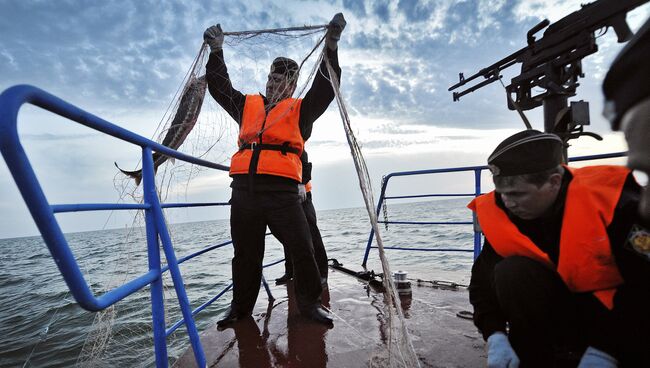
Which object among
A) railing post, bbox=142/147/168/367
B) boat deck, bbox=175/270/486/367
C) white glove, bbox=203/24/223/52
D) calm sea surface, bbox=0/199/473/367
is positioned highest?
white glove, bbox=203/24/223/52

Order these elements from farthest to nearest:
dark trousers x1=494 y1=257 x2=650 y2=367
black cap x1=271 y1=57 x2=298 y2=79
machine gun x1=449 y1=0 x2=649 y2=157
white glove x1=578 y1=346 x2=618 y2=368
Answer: machine gun x1=449 y1=0 x2=649 y2=157 < black cap x1=271 y1=57 x2=298 y2=79 < dark trousers x1=494 y1=257 x2=650 y2=367 < white glove x1=578 y1=346 x2=618 y2=368

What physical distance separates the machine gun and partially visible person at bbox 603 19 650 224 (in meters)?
3.17

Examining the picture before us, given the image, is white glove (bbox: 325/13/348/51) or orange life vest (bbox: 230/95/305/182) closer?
white glove (bbox: 325/13/348/51)

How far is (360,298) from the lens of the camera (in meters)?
2.91

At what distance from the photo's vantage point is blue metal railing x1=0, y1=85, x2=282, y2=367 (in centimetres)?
81

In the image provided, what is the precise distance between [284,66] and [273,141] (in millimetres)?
613

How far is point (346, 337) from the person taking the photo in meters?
2.08

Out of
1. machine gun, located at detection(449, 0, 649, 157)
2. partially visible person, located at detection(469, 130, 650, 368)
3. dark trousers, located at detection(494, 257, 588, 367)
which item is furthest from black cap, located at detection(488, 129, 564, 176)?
machine gun, located at detection(449, 0, 649, 157)

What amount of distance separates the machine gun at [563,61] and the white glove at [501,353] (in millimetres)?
2479

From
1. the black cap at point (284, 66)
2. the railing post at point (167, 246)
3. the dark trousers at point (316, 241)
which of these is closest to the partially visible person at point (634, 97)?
the railing post at point (167, 246)

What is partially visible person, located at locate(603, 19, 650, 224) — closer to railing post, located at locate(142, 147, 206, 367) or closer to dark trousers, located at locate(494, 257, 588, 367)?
dark trousers, located at locate(494, 257, 588, 367)

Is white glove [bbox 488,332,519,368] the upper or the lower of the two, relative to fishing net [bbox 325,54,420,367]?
lower

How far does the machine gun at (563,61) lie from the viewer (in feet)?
10.3

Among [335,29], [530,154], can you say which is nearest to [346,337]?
[530,154]
